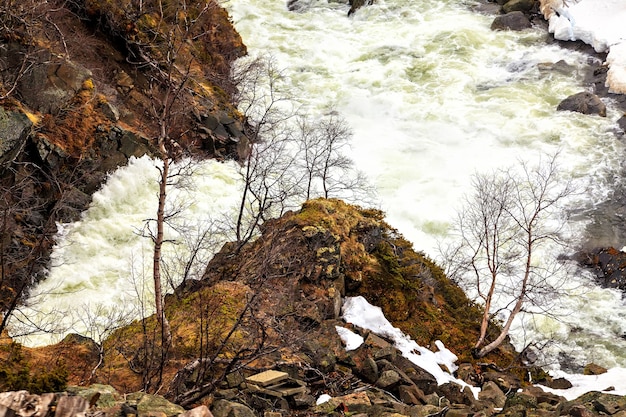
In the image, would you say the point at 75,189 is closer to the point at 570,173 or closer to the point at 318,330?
the point at 318,330

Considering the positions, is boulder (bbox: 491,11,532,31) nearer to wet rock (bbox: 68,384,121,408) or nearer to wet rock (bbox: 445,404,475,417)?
wet rock (bbox: 445,404,475,417)

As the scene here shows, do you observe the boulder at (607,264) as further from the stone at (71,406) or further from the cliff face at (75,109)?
the stone at (71,406)

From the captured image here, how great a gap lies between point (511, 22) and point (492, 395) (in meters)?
23.6

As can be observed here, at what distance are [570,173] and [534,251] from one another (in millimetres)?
4660

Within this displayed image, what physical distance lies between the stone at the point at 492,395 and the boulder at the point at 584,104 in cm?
1592

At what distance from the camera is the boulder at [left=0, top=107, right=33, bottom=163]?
1453 cm

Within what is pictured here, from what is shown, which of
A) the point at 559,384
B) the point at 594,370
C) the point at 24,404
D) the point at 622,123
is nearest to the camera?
the point at 24,404

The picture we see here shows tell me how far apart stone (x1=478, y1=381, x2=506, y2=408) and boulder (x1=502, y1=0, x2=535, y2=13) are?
2460cm

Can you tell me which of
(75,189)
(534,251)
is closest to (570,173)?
(534,251)

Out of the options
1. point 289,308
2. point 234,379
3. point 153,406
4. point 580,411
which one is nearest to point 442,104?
point 289,308

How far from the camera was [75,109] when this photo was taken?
17484 mm

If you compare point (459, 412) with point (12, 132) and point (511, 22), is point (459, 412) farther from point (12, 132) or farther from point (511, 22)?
point (511, 22)

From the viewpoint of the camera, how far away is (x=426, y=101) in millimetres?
25781

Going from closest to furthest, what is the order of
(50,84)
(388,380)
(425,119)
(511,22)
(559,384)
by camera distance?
(388,380)
(559,384)
(50,84)
(425,119)
(511,22)
